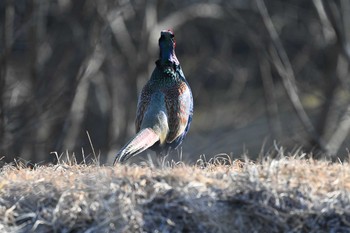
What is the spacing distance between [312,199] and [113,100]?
10175 mm

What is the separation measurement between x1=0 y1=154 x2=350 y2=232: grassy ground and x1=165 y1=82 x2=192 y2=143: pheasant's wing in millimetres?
2575

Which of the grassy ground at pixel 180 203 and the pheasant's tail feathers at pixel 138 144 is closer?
the grassy ground at pixel 180 203

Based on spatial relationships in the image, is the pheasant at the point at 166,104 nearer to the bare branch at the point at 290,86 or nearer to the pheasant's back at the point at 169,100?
the pheasant's back at the point at 169,100

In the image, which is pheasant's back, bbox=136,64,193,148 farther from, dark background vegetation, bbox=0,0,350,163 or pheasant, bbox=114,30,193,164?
dark background vegetation, bbox=0,0,350,163

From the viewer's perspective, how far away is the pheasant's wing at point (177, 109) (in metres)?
7.74

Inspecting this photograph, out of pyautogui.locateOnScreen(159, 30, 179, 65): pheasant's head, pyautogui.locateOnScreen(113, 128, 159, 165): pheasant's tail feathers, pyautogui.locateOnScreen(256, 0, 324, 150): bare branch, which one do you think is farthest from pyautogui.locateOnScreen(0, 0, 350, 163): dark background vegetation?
pyautogui.locateOnScreen(113, 128, 159, 165): pheasant's tail feathers

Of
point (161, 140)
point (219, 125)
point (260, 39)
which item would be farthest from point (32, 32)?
point (219, 125)

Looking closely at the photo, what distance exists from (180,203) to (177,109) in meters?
2.89

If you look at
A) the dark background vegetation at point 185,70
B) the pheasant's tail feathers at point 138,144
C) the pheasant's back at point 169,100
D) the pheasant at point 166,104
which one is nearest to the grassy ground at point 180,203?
the pheasant's tail feathers at point 138,144

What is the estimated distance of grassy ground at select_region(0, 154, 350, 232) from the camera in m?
4.88

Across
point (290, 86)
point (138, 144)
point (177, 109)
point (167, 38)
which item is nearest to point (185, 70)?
point (290, 86)

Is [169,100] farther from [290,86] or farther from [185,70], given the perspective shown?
[185,70]

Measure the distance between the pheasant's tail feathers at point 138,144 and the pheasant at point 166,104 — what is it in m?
0.06

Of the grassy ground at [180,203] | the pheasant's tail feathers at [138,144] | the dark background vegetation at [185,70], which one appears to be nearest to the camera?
the grassy ground at [180,203]
